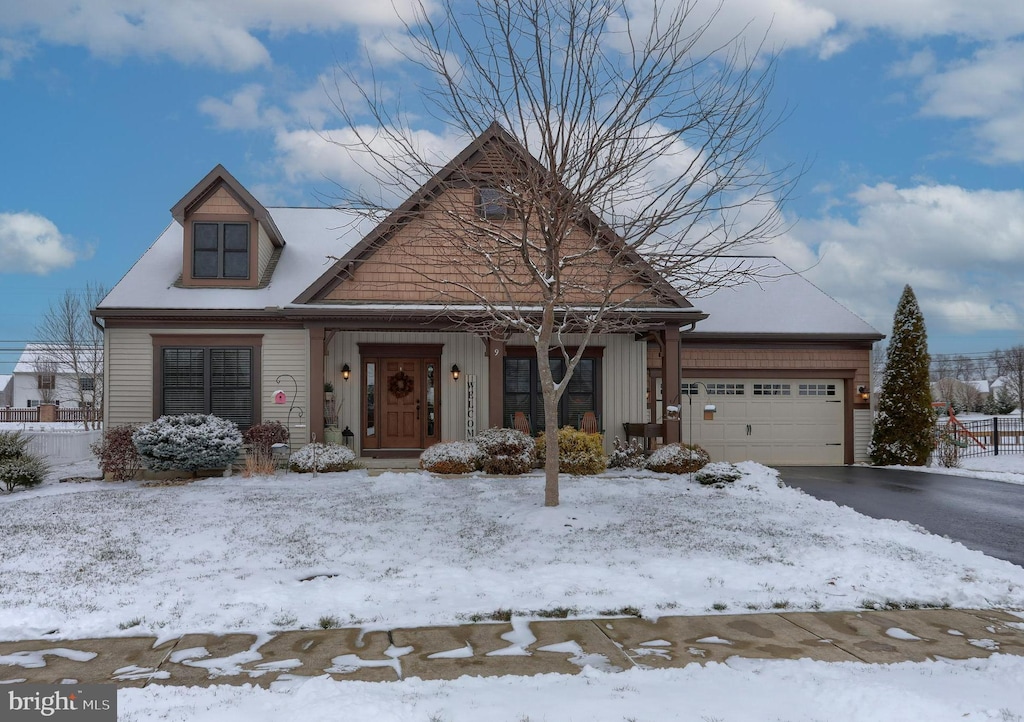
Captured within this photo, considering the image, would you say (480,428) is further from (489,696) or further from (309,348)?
(489,696)

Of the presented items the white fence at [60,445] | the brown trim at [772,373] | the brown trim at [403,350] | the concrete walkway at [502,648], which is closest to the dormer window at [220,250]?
the brown trim at [403,350]

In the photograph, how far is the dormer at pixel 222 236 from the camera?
15.2 m

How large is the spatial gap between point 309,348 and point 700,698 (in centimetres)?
1213

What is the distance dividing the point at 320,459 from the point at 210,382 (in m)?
3.35

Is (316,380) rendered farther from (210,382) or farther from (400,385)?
(210,382)

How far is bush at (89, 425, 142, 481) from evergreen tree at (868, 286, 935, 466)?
56.7 ft

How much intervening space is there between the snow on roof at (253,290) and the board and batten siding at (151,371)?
609 millimetres

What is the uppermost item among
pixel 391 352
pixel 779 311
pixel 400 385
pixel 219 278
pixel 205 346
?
pixel 219 278

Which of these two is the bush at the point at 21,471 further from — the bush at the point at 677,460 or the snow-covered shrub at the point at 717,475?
the snow-covered shrub at the point at 717,475

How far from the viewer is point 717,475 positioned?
1252cm

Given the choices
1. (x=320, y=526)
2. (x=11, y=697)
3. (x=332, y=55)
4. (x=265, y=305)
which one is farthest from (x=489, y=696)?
(x=265, y=305)

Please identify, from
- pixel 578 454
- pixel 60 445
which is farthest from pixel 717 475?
pixel 60 445

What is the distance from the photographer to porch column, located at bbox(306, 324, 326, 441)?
47.1 feet

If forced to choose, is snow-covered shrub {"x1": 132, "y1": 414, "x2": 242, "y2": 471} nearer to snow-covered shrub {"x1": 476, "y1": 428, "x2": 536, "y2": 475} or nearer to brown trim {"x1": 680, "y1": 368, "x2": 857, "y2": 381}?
snow-covered shrub {"x1": 476, "y1": 428, "x2": 536, "y2": 475}
